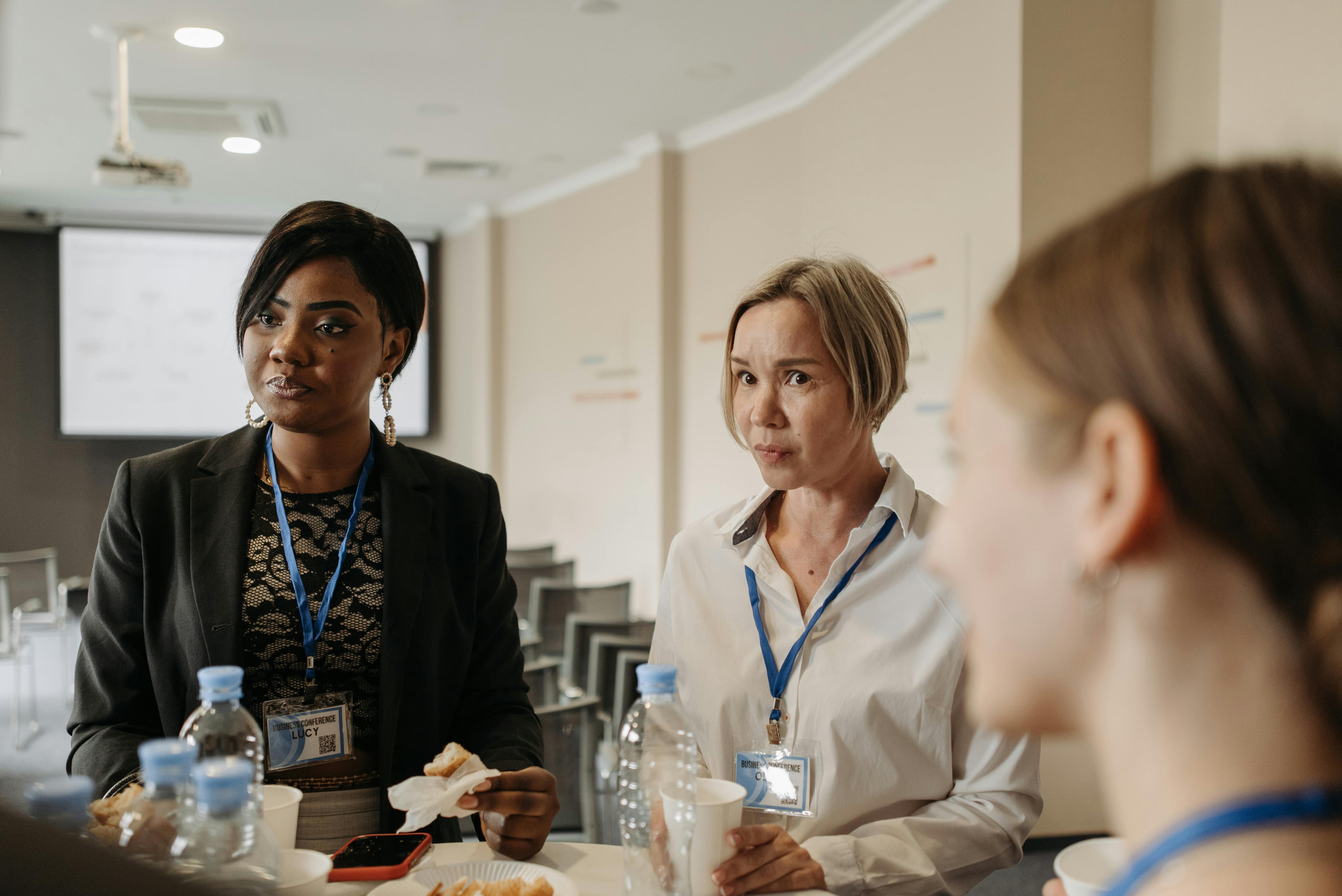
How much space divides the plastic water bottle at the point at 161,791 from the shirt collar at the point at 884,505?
1059 millimetres

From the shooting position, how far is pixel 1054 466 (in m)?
0.56

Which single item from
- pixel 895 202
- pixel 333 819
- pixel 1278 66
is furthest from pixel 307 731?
pixel 895 202

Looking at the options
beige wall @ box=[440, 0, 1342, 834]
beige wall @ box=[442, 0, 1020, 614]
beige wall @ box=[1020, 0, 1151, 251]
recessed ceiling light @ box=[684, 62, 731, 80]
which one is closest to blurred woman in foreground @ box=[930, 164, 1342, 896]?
beige wall @ box=[440, 0, 1342, 834]

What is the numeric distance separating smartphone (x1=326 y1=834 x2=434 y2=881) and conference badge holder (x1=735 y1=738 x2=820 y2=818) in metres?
0.51

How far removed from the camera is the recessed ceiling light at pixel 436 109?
6.51m

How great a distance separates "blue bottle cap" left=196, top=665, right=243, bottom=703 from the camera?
3.67 feet

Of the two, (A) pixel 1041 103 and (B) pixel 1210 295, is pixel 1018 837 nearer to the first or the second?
(B) pixel 1210 295

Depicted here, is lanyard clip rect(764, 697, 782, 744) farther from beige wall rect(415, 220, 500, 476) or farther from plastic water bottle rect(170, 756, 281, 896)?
beige wall rect(415, 220, 500, 476)

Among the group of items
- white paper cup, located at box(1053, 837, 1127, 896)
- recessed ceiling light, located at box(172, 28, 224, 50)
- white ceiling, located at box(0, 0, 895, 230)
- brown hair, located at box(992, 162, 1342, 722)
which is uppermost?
white ceiling, located at box(0, 0, 895, 230)

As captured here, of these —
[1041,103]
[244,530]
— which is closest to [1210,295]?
[244,530]

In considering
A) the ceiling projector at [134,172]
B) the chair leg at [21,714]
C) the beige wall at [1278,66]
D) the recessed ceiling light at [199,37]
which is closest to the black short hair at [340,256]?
the beige wall at [1278,66]

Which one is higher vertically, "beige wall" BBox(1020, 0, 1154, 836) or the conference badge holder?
"beige wall" BBox(1020, 0, 1154, 836)

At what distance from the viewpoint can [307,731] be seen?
1541mm

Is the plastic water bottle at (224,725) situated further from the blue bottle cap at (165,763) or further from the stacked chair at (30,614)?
the stacked chair at (30,614)
